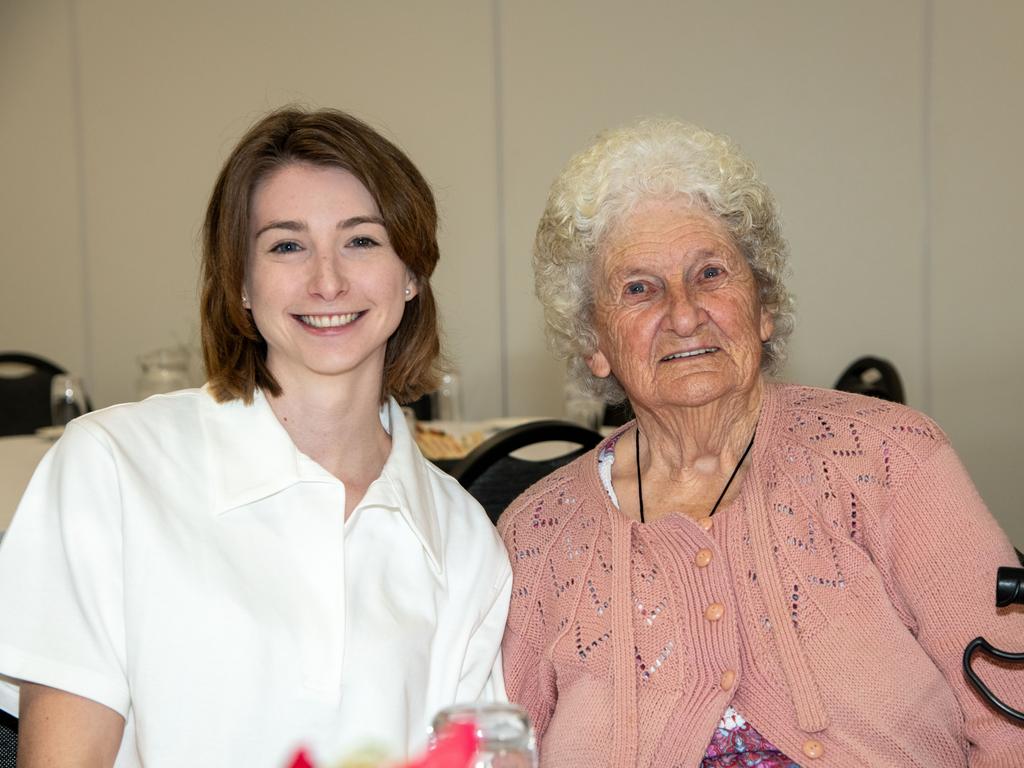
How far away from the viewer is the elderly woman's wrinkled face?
1.95m

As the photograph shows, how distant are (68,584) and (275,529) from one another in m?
0.28

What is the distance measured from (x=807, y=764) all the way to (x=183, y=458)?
0.96 m

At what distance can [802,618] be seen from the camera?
174cm

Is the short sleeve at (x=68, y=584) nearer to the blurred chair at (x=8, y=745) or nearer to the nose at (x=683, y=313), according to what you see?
the blurred chair at (x=8, y=745)

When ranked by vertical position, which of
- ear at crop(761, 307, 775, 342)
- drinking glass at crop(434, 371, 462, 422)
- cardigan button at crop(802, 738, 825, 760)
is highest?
ear at crop(761, 307, 775, 342)

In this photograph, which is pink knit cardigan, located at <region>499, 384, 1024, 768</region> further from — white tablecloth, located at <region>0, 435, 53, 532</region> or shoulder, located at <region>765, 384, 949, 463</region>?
white tablecloth, located at <region>0, 435, 53, 532</region>

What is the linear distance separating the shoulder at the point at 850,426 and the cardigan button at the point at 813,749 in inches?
16.3

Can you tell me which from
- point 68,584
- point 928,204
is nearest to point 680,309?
point 68,584

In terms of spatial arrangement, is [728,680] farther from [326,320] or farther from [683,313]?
[326,320]

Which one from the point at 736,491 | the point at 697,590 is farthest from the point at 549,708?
the point at 736,491

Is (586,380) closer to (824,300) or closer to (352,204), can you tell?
(352,204)

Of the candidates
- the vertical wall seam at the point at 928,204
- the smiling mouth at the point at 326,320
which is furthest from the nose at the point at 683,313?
the vertical wall seam at the point at 928,204

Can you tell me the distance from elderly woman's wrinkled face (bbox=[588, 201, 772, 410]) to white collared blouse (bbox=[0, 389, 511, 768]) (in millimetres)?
457

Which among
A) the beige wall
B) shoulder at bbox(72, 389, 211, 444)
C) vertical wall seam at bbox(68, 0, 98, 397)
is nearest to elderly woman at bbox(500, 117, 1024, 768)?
shoulder at bbox(72, 389, 211, 444)
